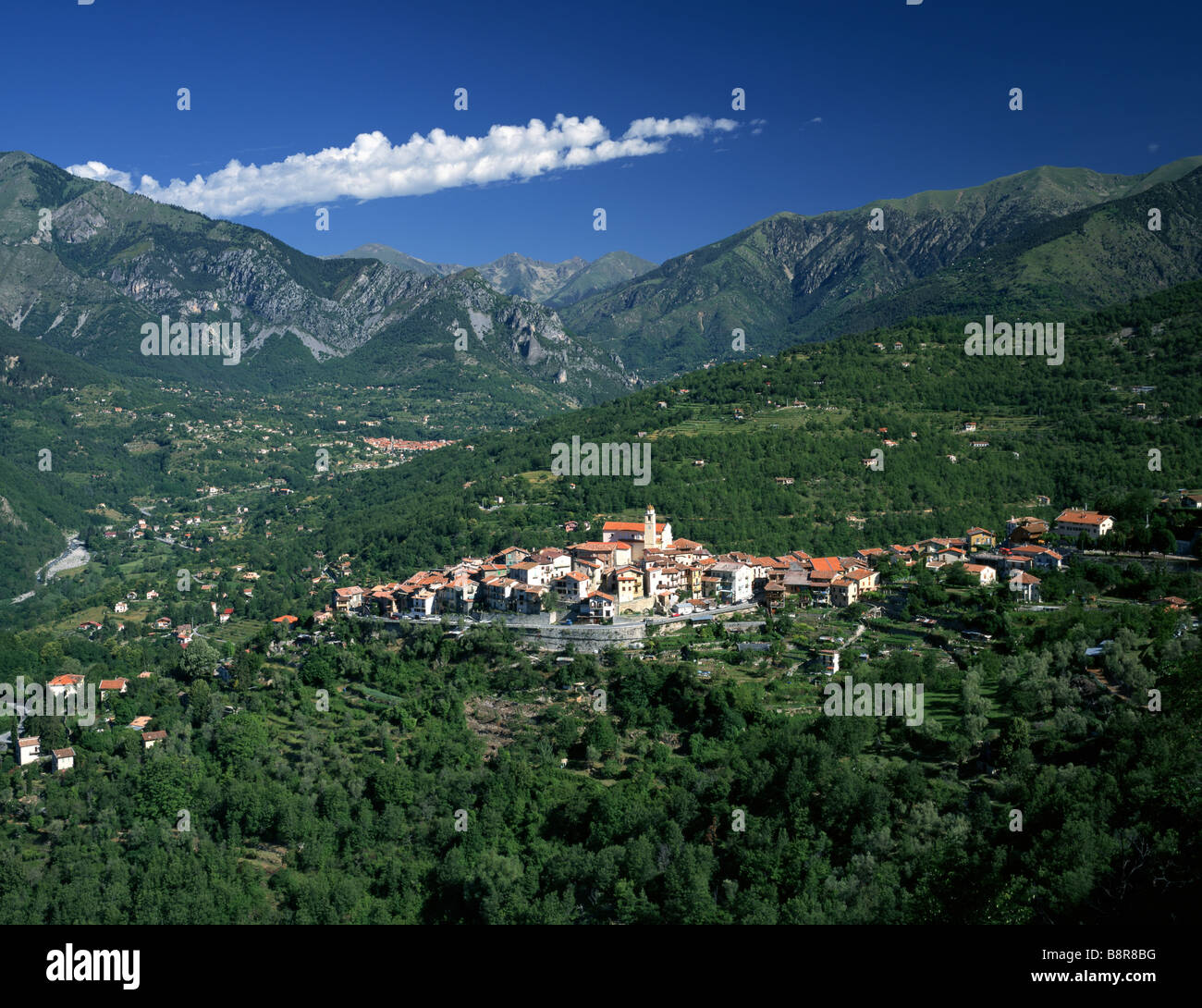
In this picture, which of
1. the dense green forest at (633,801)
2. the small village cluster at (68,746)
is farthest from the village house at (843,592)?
the small village cluster at (68,746)

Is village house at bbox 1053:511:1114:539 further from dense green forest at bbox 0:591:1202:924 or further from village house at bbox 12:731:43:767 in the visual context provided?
village house at bbox 12:731:43:767

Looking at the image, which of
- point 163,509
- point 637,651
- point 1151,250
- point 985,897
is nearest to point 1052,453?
point 637,651

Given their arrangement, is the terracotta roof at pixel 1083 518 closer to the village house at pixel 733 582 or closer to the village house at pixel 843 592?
the village house at pixel 843 592
